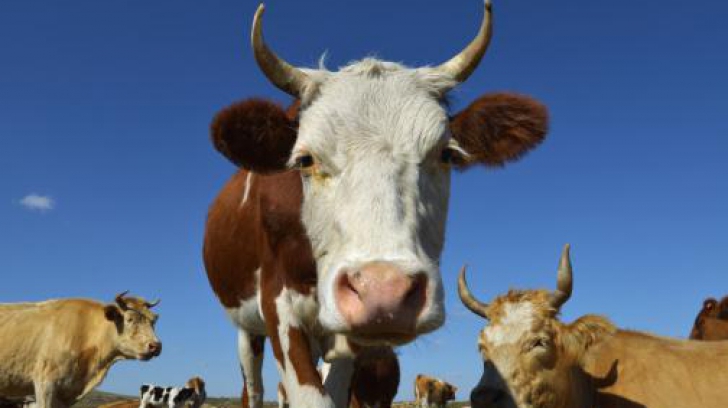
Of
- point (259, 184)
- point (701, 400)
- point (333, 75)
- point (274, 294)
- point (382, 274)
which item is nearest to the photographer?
point (382, 274)

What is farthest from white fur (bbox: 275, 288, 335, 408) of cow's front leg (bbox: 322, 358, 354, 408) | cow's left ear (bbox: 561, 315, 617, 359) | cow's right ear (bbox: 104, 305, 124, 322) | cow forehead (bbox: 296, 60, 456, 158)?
cow's right ear (bbox: 104, 305, 124, 322)

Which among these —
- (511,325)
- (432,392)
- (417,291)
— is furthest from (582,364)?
(432,392)

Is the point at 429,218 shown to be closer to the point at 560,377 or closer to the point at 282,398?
the point at 560,377

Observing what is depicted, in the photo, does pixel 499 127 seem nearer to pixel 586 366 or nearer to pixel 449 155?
pixel 449 155

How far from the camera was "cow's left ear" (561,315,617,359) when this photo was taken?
6717 mm

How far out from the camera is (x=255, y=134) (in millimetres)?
4156

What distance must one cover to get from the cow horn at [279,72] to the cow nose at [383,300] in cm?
164

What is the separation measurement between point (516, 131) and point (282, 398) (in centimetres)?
489

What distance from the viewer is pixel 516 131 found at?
14.6 ft

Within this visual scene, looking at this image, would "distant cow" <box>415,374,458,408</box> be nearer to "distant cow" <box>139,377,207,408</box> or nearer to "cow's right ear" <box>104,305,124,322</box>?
"distant cow" <box>139,377,207,408</box>

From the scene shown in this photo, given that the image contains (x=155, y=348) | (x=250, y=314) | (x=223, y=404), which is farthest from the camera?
(x=223, y=404)

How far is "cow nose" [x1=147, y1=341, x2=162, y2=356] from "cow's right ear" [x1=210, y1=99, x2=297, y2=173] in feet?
39.2

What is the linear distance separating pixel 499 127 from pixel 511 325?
292cm

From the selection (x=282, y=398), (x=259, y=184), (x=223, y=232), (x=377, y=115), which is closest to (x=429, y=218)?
(x=377, y=115)
